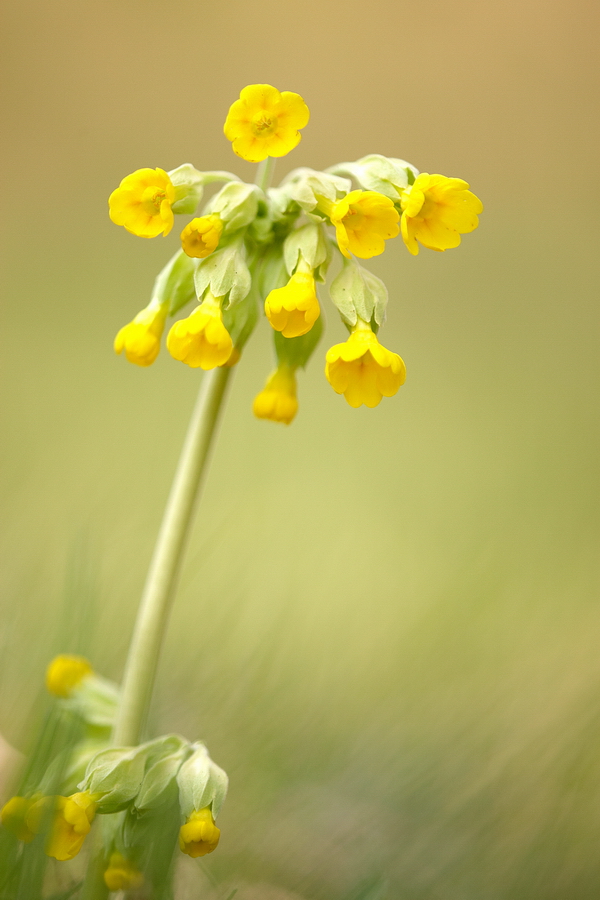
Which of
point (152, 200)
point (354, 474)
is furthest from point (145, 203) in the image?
point (354, 474)

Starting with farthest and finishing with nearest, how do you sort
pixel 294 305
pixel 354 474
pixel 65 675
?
pixel 354 474 → pixel 65 675 → pixel 294 305

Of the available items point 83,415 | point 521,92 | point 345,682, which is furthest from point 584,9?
point 345,682

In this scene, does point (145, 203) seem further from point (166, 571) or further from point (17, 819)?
point (17, 819)

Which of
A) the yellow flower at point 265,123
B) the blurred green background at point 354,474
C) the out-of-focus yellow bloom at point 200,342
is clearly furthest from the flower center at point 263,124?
the blurred green background at point 354,474

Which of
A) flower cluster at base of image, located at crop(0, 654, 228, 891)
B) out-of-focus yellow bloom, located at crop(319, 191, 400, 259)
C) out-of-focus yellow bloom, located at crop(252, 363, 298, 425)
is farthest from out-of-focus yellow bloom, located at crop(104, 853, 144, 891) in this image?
out-of-focus yellow bloom, located at crop(319, 191, 400, 259)

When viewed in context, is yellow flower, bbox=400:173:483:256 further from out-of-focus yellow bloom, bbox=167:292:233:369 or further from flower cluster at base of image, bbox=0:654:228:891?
flower cluster at base of image, bbox=0:654:228:891
